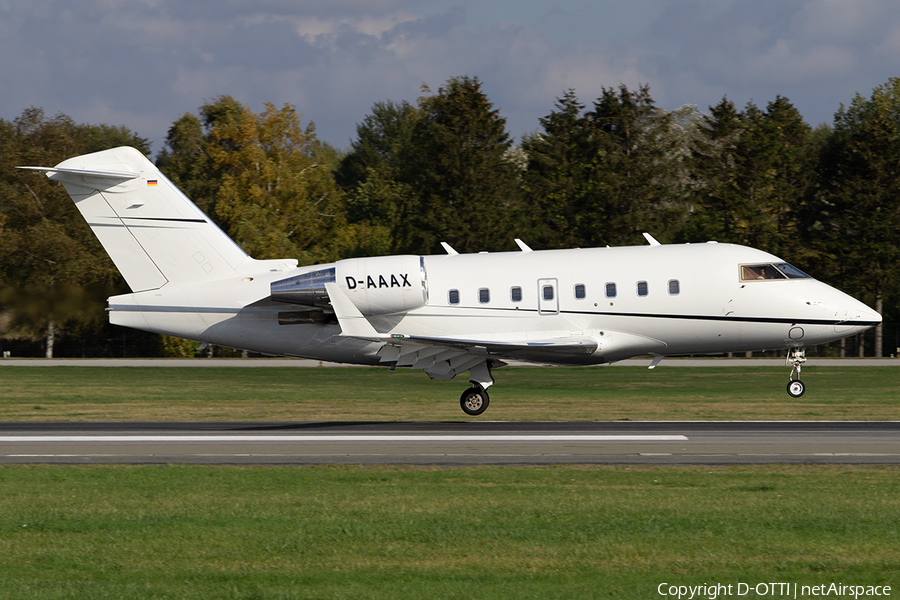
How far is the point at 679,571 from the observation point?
9594mm

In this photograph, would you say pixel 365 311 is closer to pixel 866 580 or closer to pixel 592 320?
pixel 592 320

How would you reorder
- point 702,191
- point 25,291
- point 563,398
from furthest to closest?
point 702,191
point 25,291
point 563,398

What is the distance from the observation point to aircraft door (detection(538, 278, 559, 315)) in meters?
24.1

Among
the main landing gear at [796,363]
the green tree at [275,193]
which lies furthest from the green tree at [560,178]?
the main landing gear at [796,363]

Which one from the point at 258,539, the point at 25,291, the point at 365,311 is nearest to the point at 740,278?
the point at 365,311

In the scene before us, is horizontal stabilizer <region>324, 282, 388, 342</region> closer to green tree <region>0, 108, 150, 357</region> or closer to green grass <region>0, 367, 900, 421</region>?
green grass <region>0, 367, 900, 421</region>

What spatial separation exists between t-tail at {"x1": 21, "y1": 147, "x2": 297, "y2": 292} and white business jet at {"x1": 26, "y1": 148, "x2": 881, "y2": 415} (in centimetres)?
3

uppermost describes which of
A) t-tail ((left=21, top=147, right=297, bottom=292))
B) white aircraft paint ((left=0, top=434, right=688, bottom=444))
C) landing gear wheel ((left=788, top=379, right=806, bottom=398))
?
t-tail ((left=21, top=147, right=297, bottom=292))

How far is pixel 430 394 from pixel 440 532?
73.3 feet

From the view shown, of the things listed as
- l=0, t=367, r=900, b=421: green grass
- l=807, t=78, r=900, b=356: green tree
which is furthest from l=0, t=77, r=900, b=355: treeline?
l=0, t=367, r=900, b=421: green grass

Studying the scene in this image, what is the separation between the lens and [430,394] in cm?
3356

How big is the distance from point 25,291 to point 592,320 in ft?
109

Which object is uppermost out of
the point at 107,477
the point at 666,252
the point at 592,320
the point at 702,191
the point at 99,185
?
the point at 702,191

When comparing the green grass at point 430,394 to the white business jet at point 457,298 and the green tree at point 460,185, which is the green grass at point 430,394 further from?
the green tree at point 460,185
